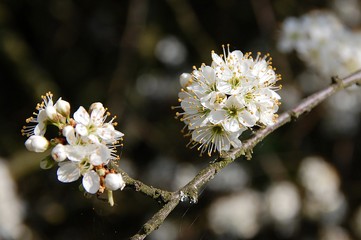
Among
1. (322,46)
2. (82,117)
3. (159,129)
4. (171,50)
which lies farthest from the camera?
(171,50)

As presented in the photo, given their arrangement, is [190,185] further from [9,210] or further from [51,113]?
[9,210]

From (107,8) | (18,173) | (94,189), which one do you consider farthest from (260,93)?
(107,8)

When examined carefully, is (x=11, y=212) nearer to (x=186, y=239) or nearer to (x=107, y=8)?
(x=186, y=239)

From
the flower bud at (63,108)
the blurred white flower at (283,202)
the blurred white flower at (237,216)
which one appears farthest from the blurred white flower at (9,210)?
the flower bud at (63,108)

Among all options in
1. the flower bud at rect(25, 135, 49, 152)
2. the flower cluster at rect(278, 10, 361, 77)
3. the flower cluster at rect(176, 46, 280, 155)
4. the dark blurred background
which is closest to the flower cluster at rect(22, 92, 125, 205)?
the flower bud at rect(25, 135, 49, 152)

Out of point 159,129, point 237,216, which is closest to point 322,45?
point 237,216

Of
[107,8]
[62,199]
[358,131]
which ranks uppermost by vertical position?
[107,8]
